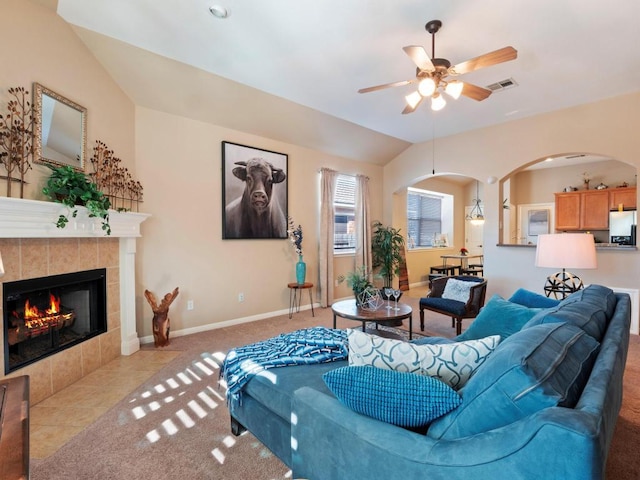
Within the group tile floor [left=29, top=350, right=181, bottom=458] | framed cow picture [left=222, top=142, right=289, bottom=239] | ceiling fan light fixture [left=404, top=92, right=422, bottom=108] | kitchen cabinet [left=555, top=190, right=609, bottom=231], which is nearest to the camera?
tile floor [left=29, top=350, right=181, bottom=458]

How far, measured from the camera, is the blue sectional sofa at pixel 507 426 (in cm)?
69

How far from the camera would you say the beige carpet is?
1.71m

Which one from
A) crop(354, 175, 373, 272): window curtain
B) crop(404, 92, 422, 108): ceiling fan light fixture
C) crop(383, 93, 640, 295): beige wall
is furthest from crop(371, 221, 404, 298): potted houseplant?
crop(404, 92, 422, 108): ceiling fan light fixture

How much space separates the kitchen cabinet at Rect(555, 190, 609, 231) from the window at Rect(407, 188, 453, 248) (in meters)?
2.44

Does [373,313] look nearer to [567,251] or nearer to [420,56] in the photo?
[567,251]

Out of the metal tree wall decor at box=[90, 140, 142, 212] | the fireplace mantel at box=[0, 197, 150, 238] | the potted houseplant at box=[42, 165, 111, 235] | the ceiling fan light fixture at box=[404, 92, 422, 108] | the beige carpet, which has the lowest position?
the beige carpet

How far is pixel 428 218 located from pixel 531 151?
397 centimetres

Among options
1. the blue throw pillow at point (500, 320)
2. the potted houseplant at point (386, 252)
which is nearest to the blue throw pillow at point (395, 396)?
the blue throw pillow at point (500, 320)

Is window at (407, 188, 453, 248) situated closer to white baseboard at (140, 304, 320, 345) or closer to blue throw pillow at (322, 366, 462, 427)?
white baseboard at (140, 304, 320, 345)

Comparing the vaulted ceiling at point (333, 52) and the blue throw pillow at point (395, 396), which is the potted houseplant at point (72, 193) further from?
the blue throw pillow at point (395, 396)

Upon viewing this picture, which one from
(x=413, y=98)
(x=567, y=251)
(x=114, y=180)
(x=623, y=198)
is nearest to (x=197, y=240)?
(x=114, y=180)

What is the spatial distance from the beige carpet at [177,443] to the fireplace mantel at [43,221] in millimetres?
1377

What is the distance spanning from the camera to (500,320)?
2197mm

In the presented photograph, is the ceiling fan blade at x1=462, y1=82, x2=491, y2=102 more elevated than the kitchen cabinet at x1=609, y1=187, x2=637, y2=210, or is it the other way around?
the ceiling fan blade at x1=462, y1=82, x2=491, y2=102
